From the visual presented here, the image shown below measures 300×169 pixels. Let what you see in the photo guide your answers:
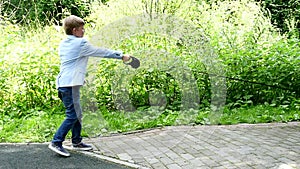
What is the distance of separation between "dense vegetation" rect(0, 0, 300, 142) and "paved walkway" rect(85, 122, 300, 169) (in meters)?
0.41

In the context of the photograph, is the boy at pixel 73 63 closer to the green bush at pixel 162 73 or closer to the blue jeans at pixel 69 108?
the blue jeans at pixel 69 108

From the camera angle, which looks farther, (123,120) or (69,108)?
(123,120)

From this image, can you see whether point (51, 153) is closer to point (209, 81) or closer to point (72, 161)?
point (72, 161)

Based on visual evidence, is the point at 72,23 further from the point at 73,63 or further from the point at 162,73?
the point at 162,73

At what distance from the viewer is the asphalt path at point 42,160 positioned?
3990mm

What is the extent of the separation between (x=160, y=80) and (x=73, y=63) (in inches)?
101

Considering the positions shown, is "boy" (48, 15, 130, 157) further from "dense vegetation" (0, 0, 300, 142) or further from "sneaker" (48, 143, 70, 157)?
"dense vegetation" (0, 0, 300, 142)

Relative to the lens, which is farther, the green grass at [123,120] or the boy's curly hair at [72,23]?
the green grass at [123,120]

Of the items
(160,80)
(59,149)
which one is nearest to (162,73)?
(160,80)

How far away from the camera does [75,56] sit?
4.09m

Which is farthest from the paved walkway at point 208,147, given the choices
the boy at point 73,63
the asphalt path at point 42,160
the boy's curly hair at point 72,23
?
the boy's curly hair at point 72,23

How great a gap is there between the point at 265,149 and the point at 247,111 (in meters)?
1.92

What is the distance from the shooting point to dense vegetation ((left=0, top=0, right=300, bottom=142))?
18.9ft

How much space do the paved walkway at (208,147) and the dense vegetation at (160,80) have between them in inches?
16.2
